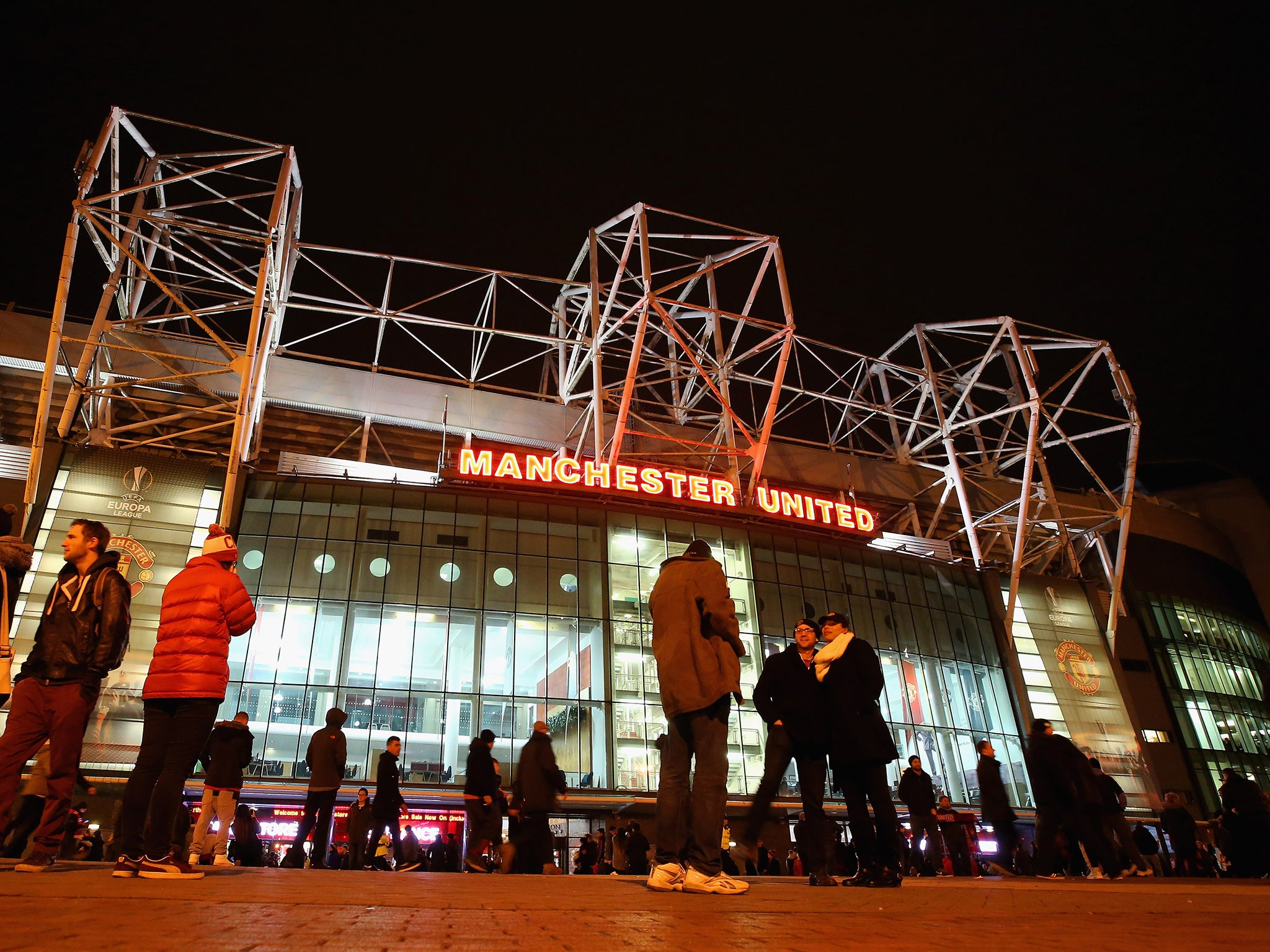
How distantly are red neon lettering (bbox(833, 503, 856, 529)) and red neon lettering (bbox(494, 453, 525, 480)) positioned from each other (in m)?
10.2

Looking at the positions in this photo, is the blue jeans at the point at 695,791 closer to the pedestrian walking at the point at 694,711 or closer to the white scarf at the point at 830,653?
the pedestrian walking at the point at 694,711

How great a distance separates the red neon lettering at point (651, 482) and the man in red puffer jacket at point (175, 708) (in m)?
19.1

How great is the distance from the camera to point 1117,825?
10.0 meters

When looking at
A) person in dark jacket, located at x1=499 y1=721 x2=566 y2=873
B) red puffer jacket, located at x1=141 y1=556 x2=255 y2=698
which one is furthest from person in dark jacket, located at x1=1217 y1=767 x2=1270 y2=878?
red puffer jacket, located at x1=141 y1=556 x2=255 y2=698

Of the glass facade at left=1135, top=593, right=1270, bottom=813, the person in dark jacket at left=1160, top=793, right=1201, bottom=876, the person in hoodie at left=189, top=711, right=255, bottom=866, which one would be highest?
the glass facade at left=1135, top=593, right=1270, bottom=813

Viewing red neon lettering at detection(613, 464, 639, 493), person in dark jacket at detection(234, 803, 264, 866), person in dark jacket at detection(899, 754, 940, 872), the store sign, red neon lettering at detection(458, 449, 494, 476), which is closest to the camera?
person in dark jacket at detection(899, 754, 940, 872)

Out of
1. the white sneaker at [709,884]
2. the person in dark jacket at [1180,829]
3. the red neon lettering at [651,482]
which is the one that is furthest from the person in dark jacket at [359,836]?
the red neon lettering at [651,482]

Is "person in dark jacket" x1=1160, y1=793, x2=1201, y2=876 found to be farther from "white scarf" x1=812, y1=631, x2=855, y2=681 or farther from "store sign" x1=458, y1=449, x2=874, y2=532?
"store sign" x1=458, y1=449, x2=874, y2=532

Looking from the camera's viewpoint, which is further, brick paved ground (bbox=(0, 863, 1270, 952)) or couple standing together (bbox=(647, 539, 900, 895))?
couple standing together (bbox=(647, 539, 900, 895))

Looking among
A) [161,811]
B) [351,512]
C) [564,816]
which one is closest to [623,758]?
[564,816]

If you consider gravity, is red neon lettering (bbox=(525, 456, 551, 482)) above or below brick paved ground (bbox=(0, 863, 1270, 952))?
above

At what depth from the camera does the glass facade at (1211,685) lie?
3095 centimetres

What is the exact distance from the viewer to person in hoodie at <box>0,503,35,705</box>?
487 centimetres

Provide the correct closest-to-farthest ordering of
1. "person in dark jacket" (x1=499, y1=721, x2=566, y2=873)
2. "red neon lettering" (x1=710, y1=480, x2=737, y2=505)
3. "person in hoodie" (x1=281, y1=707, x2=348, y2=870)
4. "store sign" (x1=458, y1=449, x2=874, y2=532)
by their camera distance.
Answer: "person in dark jacket" (x1=499, y1=721, x2=566, y2=873), "person in hoodie" (x1=281, y1=707, x2=348, y2=870), "store sign" (x1=458, y1=449, x2=874, y2=532), "red neon lettering" (x1=710, y1=480, x2=737, y2=505)
